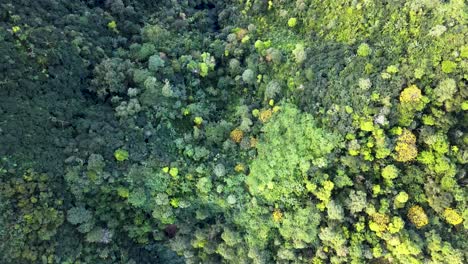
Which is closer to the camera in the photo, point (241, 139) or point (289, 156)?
A: point (289, 156)

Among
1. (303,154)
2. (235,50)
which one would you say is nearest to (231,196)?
(303,154)

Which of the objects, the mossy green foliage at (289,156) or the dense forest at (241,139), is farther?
the mossy green foliage at (289,156)

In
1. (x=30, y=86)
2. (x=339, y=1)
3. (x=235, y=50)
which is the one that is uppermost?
(x=339, y=1)

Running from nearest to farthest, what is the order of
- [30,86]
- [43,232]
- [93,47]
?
[43,232] → [30,86] → [93,47]

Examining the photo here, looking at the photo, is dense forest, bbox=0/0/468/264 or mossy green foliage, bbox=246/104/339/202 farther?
mossy green foliage, bbox=246/104/339/202

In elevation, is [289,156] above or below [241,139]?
above

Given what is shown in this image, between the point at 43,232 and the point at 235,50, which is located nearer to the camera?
the point at 43,232

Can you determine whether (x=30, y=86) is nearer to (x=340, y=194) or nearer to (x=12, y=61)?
(x=12, y=61)

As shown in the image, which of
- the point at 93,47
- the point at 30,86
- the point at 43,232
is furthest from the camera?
the point at 93,47
